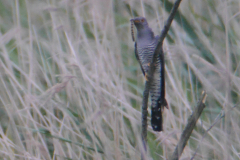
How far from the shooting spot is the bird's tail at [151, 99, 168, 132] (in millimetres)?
1036

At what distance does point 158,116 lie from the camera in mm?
1088

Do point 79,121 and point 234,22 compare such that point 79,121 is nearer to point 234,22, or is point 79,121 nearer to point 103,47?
point 103,47

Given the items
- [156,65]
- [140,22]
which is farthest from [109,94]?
[140,22]

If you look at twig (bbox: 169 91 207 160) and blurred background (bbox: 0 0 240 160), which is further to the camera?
blurred background (bbox: 0 0 240 160)

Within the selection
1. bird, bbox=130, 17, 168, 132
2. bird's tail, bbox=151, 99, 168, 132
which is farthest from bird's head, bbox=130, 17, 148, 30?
bird's tail, bbox=151, 99, 168, 132

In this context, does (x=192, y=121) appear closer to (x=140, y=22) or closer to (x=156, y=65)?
(x=156, y=65)

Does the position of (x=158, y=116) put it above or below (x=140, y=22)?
below

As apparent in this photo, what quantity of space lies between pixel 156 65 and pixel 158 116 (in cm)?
28

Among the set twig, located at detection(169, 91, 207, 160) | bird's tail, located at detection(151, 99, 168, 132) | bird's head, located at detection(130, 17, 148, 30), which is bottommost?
bird's tail, located at detection(151, 99, 168, 132)

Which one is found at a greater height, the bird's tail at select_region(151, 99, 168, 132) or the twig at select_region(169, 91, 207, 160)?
the twig at select_region(169, 91, 207, 160)

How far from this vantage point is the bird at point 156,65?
111 cm

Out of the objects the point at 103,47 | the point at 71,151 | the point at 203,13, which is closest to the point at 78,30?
the point at 103,47

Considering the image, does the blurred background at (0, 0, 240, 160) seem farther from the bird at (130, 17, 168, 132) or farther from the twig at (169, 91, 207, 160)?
the twig at (169, 91, 207, 160)

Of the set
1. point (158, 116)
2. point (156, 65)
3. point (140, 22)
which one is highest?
point (140, 22)
